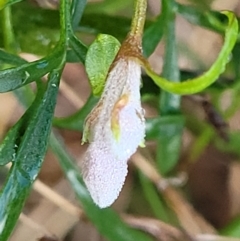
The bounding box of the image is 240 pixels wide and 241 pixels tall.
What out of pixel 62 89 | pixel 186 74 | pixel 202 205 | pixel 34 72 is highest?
pixel 34 72

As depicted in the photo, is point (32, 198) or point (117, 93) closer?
point (117, 93)

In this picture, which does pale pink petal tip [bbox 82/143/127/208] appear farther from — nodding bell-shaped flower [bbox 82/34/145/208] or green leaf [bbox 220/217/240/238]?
green leaf [bbox 220/217/240/238]

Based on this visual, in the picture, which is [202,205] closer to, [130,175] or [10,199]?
[130,175]

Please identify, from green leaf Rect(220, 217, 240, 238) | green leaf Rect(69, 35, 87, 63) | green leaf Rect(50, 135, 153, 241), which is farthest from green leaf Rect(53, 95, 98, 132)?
green leaf Rect(220, 217, 240, 238)

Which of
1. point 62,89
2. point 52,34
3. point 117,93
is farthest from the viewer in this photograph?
point 62,89

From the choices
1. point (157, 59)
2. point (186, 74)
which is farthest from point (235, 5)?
point (186, 74)
